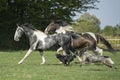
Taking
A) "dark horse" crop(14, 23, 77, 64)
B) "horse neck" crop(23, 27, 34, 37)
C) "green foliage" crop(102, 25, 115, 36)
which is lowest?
"green foliage" crop(102, 25, 115, 36)

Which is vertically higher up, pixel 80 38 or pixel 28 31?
pixel 28 31

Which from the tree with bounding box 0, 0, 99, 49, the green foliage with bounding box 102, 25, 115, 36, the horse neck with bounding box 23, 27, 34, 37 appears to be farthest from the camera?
the green foliage with bounding box 102, 25, 115, 36

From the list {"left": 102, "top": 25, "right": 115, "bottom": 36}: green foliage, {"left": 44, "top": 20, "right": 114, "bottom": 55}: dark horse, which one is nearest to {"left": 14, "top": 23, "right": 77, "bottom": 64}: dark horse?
{"left": 44, "top": 20, "right": 114, "bottom": 55}: dark horse

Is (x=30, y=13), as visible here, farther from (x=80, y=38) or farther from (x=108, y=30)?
(x=108, y=30)

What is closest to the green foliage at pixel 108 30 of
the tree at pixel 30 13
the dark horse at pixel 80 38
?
the tree at pixel 30 13

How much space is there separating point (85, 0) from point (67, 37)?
23.9m

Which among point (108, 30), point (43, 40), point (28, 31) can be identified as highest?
point (28, 31)

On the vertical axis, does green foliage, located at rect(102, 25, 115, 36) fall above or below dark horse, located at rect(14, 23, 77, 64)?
below

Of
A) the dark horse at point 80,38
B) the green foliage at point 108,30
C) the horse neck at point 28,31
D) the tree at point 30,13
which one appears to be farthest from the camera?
the green foliage at point 108,30

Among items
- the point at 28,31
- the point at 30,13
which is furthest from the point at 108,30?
the point at 28,31

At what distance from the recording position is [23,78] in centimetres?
1291

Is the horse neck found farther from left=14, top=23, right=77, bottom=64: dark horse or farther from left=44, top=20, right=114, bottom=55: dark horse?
left=44, top=20, right=114, bottom=55: dark horse

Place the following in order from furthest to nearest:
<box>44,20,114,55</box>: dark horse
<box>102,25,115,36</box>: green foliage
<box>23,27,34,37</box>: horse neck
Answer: <box>102,25,115,36</box>: green foliage, <box>23,27,34,37</box>: horse neck, <box>44,20,114,55</box>: dark horse

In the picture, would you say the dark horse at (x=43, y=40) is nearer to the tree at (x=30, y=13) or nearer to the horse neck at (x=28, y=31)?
the horse neck at (x=28, y=31)
